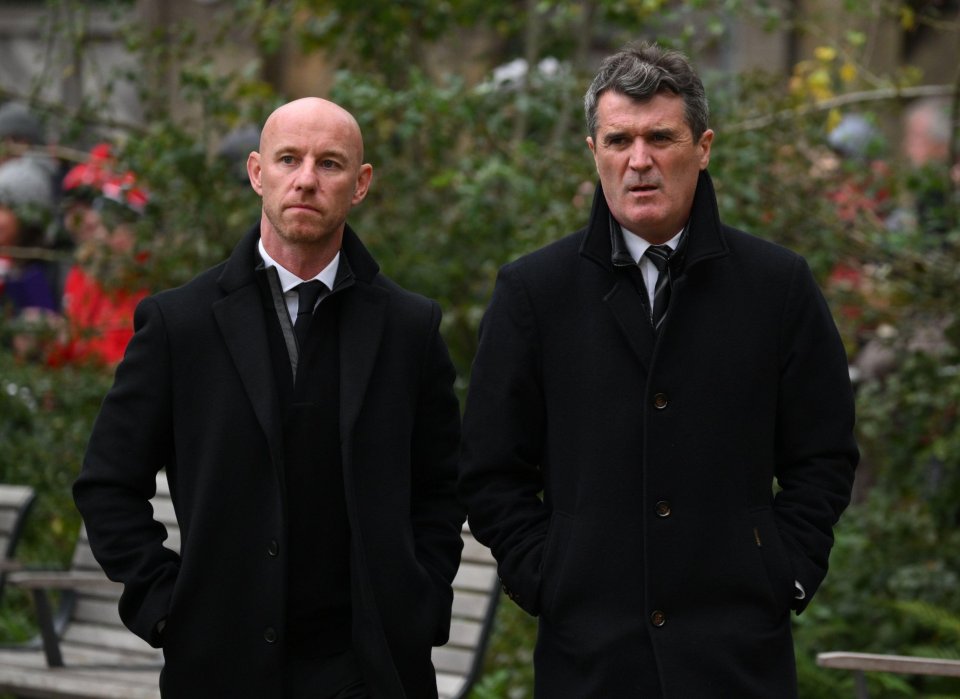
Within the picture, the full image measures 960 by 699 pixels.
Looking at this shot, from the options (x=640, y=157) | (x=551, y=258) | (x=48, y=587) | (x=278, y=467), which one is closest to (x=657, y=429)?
(x=551, y=258)

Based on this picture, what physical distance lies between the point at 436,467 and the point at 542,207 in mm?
3491

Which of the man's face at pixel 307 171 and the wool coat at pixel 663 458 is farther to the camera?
the man's face at pixel 307 171

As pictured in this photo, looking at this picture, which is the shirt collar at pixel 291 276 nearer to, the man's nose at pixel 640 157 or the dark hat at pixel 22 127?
the man's nose at pixel 640 157

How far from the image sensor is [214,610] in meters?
4.33

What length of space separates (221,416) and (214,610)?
0.45 m

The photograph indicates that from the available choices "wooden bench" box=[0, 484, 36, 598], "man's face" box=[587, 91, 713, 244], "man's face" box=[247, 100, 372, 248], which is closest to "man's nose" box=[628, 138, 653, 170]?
"man's face" box=[587, 91, 713, 244]

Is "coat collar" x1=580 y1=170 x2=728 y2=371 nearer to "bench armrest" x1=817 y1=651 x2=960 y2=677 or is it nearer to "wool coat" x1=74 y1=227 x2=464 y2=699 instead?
"wool coat" x1=74 y1=227 x2=464 y2=699

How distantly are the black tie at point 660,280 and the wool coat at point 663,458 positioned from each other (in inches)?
1.2

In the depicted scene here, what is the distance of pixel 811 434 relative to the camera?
4277 mm

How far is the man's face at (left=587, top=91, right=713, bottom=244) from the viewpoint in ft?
13.8

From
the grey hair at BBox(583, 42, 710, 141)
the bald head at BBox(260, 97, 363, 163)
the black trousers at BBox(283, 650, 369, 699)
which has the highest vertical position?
A: the grey hair at BBox(583, 42, 710, 141)

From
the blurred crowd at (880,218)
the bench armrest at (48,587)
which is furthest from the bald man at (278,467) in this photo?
the blurred crowd at (880,218)

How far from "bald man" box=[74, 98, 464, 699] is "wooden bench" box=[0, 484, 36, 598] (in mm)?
Answer: 3006

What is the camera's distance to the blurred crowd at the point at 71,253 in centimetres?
885
